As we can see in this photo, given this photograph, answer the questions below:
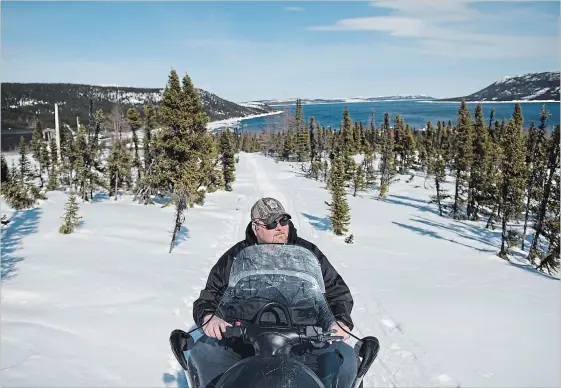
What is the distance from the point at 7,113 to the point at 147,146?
157419 mm

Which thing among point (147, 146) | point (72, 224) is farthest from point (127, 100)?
point (72, 224)

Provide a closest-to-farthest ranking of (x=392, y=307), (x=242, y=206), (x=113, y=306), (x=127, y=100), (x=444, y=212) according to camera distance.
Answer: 1. (x=113, y=306)
2. (x=392, y=307)
3. (x=242, y=206)
4. (x=444, y=212)
5. (x=127, y=100)

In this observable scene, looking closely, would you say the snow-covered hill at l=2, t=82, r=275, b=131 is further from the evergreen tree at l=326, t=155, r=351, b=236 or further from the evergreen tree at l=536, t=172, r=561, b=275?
the evergreen tree at l=536, t=172, r=561, b=275

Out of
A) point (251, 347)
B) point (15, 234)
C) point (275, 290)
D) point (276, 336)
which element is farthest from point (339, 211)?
point (276, 336)

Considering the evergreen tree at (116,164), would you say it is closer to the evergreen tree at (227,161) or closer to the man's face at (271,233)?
the evergreen tree at (227,161)

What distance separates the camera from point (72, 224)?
16281 mm

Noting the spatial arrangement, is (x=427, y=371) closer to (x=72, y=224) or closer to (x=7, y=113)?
(x=72, y=224)

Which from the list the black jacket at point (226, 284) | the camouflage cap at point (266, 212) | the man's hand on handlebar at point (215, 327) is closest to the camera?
the man's hand on handlebar at point (215, 327)

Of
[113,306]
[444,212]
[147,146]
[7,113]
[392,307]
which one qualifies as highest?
[7,113]

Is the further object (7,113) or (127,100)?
(127,100)

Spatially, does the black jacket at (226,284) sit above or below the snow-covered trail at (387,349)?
above

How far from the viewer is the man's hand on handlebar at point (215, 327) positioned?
283 centimetres

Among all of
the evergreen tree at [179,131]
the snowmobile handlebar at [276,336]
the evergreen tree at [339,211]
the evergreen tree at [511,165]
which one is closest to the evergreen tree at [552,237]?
the evergreen tree at [511,165]

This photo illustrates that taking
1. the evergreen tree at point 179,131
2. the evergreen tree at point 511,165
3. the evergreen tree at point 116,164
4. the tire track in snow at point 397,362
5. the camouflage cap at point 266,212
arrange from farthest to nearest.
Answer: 1. the evergreen tree at point 116,164
2. the evergreen tree at point 179,131
3. the evergreen tree at point 511,165
4. the tire track in snow at point 397,362
5. the camouflage cap at point 266,212
